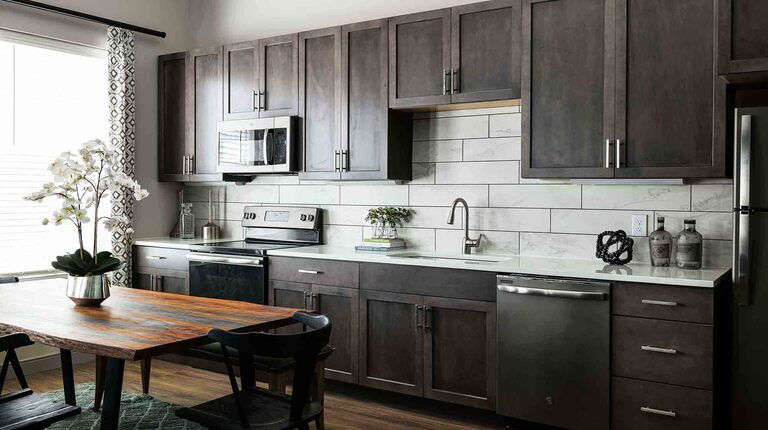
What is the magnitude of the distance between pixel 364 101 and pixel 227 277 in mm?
1482

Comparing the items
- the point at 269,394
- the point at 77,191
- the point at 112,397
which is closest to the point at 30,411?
the point at 112,397

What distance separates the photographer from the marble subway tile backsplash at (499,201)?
3555 mm

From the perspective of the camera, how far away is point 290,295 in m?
4.27

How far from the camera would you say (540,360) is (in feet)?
10.9

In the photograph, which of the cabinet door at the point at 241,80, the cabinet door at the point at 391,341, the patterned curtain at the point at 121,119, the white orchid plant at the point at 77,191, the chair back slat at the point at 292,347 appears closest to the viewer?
the chair back slat at the point at 292,347

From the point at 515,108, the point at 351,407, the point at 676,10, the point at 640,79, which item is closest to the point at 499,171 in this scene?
the point at 515,108

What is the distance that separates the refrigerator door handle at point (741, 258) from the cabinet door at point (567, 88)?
2.15 ft

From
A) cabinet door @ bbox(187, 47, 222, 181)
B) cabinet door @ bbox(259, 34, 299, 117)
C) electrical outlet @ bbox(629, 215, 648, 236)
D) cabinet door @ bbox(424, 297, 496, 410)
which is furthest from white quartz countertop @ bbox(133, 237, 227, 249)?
electrical outlet @ bbox(629, 215, 648, 236)

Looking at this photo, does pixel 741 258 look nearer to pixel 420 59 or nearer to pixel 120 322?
pixel 420 59

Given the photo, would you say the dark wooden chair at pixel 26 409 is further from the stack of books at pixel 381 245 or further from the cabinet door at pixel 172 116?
the cabinet door at pixel 172 116

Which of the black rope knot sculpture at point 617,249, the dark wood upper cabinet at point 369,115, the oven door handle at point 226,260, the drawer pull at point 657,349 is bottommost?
the drawer pull at point 657,349

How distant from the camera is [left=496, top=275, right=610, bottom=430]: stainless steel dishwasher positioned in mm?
3158

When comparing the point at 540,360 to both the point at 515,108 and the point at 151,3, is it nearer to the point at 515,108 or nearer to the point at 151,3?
the point at 515,108

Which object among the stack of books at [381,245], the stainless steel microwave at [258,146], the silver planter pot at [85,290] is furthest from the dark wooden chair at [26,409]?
the stainless steel microwave at [258,146]
